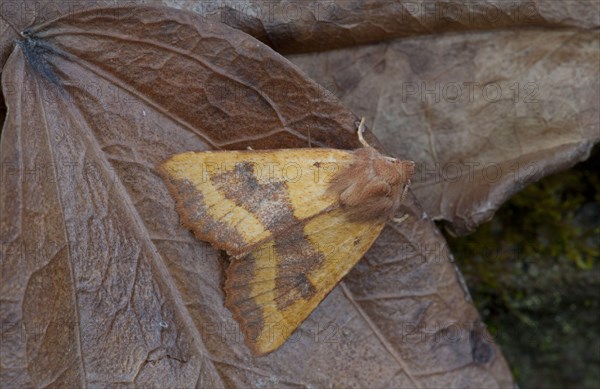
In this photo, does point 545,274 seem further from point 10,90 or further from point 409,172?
point 10,90

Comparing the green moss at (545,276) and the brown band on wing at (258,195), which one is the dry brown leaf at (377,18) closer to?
the brown band on wing at (258,195)

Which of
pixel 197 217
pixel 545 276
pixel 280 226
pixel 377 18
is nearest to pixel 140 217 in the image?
pixel 197 217

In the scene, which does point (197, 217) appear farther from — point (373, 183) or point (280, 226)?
point (373, 183)

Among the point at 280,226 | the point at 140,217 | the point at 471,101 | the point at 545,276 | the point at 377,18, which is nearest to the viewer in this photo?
the point at 140,217

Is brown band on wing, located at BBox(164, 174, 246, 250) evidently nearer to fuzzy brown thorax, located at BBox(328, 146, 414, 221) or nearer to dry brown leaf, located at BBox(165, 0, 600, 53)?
fuzzy brown thorax, located at BBox(328, 146, 414, 221)

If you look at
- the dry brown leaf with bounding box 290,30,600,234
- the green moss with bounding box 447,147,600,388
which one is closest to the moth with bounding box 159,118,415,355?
the dry brown leaf with bounding box 290,30,600,234

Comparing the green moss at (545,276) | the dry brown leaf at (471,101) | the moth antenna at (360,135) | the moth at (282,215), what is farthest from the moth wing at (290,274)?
the green moss at (545,276)
